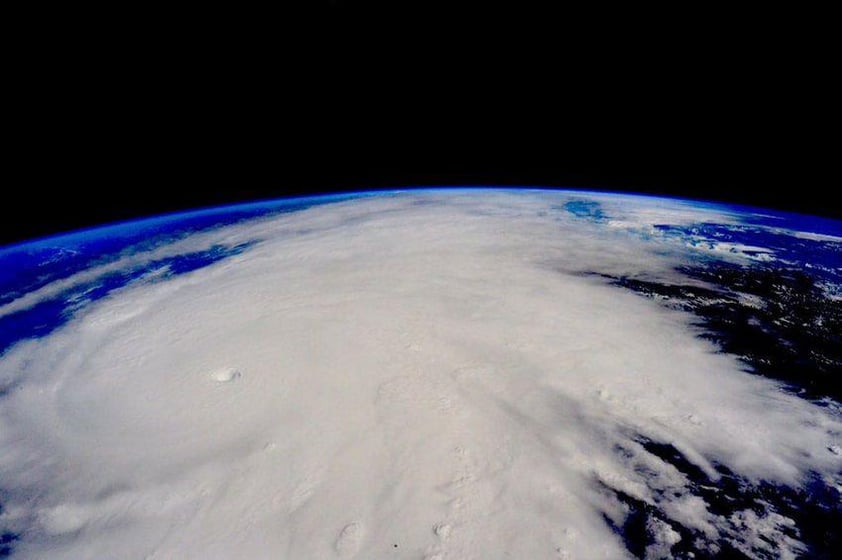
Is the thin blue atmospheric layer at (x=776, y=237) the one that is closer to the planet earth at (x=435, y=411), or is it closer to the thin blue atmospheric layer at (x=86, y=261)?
the planet earth at (x=435, y=411)

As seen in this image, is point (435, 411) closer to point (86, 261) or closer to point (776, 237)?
point (776, 237)

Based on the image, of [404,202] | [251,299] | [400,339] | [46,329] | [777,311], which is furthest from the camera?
[404,202]

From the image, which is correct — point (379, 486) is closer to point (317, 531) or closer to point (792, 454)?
point (317, 531)

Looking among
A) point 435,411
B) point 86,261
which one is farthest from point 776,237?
point 86,261

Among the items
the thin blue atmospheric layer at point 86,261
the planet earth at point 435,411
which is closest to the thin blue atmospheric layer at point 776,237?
the planet earth at point 435,411

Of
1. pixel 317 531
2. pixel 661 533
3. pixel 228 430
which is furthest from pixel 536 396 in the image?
pixel 228 430

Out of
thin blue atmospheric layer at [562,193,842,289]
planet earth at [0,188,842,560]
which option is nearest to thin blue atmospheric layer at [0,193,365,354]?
planet earth at [0,188,842,560]
